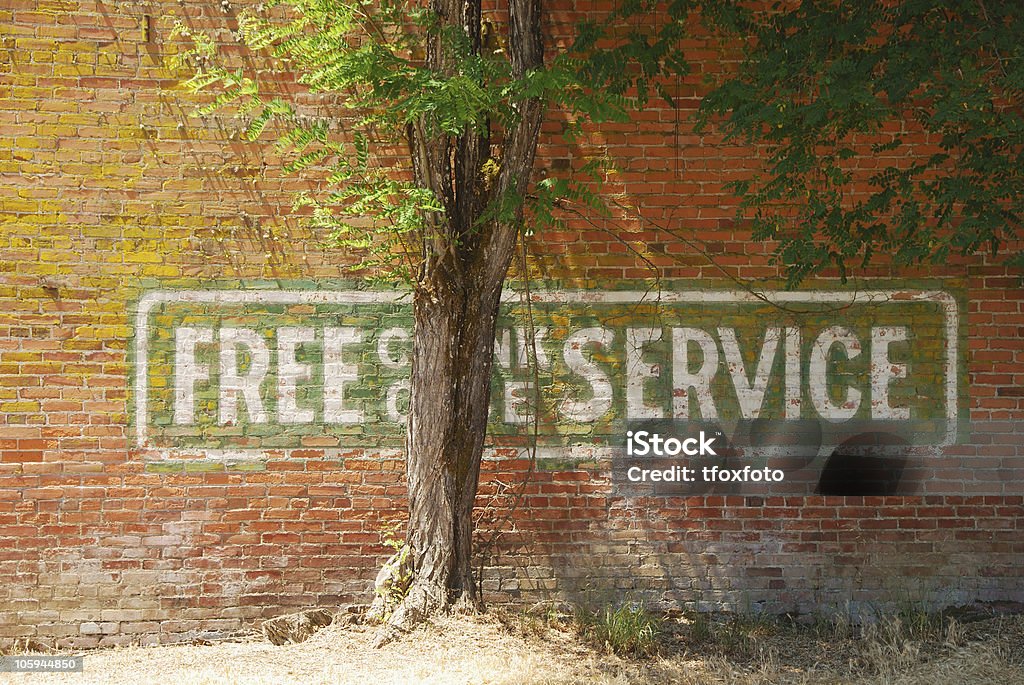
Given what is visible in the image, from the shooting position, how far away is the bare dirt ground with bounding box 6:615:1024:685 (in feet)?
15.0

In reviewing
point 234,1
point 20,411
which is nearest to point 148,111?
point 234,1

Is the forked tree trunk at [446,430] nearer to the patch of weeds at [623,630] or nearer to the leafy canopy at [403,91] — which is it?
the leafy canopy at [403,91]

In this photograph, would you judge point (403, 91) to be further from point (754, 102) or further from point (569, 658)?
point (569, 658)

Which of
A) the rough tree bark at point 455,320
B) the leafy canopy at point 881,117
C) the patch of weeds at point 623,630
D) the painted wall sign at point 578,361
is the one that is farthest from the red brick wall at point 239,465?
the rough tree bark at point 455,320

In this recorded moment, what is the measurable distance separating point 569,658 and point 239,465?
7.84ft

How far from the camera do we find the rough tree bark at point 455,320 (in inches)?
192

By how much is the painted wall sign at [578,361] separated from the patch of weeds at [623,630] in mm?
1112

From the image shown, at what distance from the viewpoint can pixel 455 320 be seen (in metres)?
4.96

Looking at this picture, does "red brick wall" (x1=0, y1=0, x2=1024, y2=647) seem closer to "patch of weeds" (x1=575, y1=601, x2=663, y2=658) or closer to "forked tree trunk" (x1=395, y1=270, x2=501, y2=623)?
"patch of weeds" (x1=575, y1=601, x2=663, y2=658)

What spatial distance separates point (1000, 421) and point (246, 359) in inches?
194

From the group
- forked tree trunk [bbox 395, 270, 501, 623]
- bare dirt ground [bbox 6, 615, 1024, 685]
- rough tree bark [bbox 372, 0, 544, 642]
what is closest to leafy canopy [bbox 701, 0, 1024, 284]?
rough tree bark [bbox 372, 0, 544, 642]

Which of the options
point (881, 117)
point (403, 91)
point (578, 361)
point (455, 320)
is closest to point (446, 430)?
point (455, 320)

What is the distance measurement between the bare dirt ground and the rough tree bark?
0.27m

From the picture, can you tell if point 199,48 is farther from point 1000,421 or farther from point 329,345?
point 1000,421
